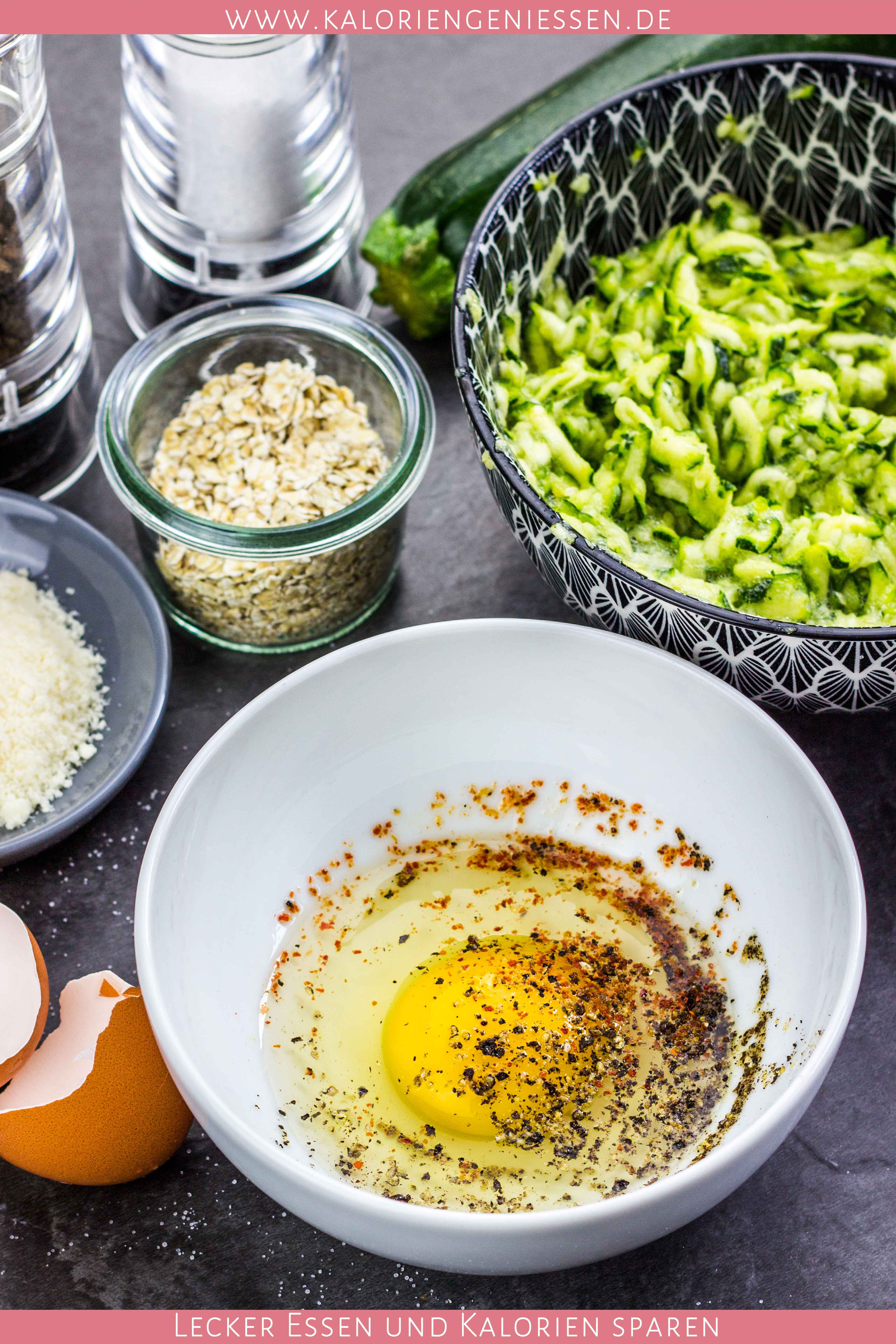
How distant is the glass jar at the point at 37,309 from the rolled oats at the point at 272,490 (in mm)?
187

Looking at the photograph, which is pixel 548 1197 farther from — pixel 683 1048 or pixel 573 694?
pixel 573 694

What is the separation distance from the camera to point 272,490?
5.45 feet

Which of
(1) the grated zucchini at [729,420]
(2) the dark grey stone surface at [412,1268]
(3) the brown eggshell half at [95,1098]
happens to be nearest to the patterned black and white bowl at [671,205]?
(1) the grated zucchini at [729,420]

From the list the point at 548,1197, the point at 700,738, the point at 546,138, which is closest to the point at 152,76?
the point at 546,138

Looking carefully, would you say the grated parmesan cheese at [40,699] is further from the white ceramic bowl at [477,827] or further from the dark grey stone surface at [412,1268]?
the white ceramic bowl at [477,827]

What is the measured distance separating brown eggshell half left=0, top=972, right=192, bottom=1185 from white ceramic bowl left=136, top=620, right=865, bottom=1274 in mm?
60

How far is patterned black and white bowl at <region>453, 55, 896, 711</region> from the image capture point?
1.37 meters

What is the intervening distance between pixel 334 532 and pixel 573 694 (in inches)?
13.7

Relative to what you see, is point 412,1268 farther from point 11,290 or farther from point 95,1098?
point 11,290

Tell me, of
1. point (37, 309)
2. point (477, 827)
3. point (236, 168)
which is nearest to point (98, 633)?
point (37, 309)

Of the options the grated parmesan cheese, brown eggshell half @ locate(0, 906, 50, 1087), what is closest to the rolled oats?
the grated parmesan cheese

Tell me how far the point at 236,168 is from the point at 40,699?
2.56 feet

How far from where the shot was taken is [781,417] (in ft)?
5.11

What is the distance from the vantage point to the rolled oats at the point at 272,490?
1.62 m
